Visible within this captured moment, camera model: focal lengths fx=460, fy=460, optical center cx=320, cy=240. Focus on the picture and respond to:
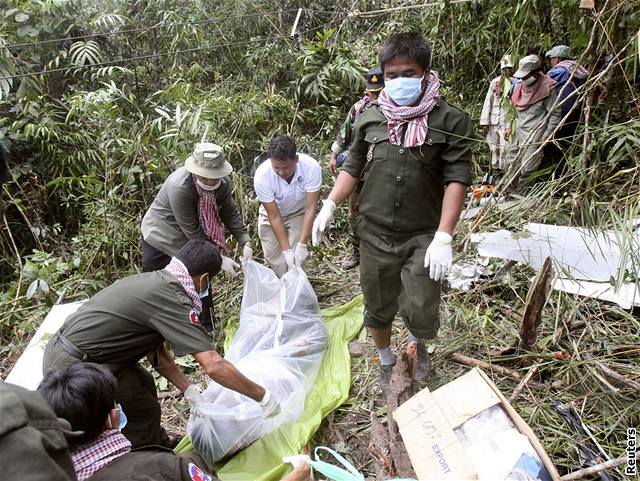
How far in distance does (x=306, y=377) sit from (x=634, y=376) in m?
1.55

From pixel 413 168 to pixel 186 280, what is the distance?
109 cm

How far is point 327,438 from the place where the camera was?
2.26 meters

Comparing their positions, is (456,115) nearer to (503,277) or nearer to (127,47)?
(503,277)

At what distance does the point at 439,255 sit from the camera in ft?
6.19

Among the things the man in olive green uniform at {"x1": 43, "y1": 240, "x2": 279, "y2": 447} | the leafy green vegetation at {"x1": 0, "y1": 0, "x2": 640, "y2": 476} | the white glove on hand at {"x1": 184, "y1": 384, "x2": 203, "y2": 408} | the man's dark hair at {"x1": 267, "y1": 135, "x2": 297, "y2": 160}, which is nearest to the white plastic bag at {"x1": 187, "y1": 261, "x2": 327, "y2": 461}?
the white glove on hand at {"x1": 184, "y1": 384, "x2": 203, "y2": 408}

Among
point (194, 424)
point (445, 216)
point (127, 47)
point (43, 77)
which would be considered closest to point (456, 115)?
point (445, 216)

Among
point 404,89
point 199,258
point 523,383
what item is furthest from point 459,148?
point 199,258

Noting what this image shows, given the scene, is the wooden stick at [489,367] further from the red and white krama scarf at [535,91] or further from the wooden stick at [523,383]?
the red and white krama scarf at [535,91]

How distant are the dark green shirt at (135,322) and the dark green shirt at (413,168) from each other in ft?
3.05

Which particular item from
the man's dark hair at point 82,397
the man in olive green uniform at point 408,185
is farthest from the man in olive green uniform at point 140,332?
the man in olive green uniform at point 408,185

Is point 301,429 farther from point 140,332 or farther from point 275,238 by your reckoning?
point 275,238

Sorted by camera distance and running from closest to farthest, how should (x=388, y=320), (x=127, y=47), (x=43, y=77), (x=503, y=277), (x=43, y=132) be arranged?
1. (x=388, y=320)
2. (x=503, y=277)
3. (x=43, y=132)
4. (x=43, y=77)
5. (x=127, y=47)

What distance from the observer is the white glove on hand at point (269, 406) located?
211 cm

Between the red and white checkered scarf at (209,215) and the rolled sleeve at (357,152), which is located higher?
the rolled sleeve at (357,152)
